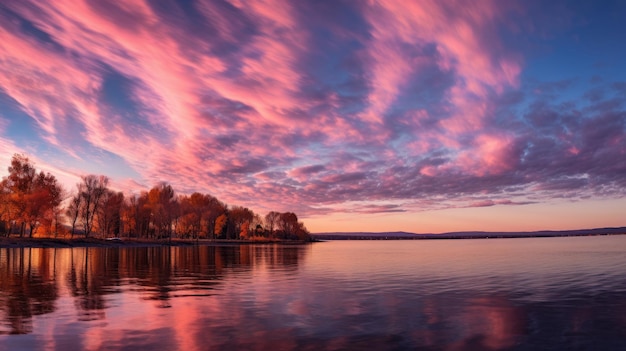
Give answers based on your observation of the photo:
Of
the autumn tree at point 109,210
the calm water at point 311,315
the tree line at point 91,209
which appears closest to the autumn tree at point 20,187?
the tree line at point 91,209

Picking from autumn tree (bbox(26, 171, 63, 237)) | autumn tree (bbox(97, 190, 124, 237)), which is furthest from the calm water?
autumn tree (bbox(97, 190, 124, 237))

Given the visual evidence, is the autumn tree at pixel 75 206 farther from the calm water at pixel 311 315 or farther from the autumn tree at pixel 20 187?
the calm water at pixel 311 315

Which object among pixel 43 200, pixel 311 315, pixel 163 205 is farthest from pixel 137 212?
pixel 311 315

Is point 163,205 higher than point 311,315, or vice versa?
point 163,205

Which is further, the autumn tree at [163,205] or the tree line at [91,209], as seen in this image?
the autumn tree at [163,205]

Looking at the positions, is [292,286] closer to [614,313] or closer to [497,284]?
[497,284]

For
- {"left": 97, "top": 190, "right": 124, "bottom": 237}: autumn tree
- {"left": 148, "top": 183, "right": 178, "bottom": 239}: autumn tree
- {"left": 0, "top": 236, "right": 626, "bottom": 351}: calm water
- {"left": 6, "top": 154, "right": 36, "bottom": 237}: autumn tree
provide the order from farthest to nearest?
{"left": 148, "top": 183, "right": 178, "bottom": 239}: autumn tree → {"left": 97, "top": 190, "right": 124, "bottom": 237}: autumn tree → {"left": 6, "top": 154, "right": 36, "bottom": 237}: autumn tree → {"left": 0, "top": 236, "right": 626, "bottom": 351}: calm water

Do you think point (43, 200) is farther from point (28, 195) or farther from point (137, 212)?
point (137, 212)

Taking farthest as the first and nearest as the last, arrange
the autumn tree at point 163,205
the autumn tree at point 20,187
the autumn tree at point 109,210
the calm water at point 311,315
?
the autumn tree at point 163,205
the autumn tree at point 109,210
the autumn tree at point 20,187
the calm water at point 311,315

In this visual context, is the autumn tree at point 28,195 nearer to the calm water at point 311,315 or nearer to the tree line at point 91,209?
the tree line at point 91,209

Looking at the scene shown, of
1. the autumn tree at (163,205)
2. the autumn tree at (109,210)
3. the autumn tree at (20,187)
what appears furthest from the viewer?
the autumn tree at (163,205)

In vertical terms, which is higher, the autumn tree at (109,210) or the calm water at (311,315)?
the autumn tree at (109,210)

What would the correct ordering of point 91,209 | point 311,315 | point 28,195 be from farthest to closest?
point 91,209 → point 28,195 → point 311,315

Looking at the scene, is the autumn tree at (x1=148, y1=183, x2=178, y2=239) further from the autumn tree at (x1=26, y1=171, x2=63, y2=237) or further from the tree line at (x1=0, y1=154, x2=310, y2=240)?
the autumn tree at (x1=26, y1=171, x2=63, y2=237)
